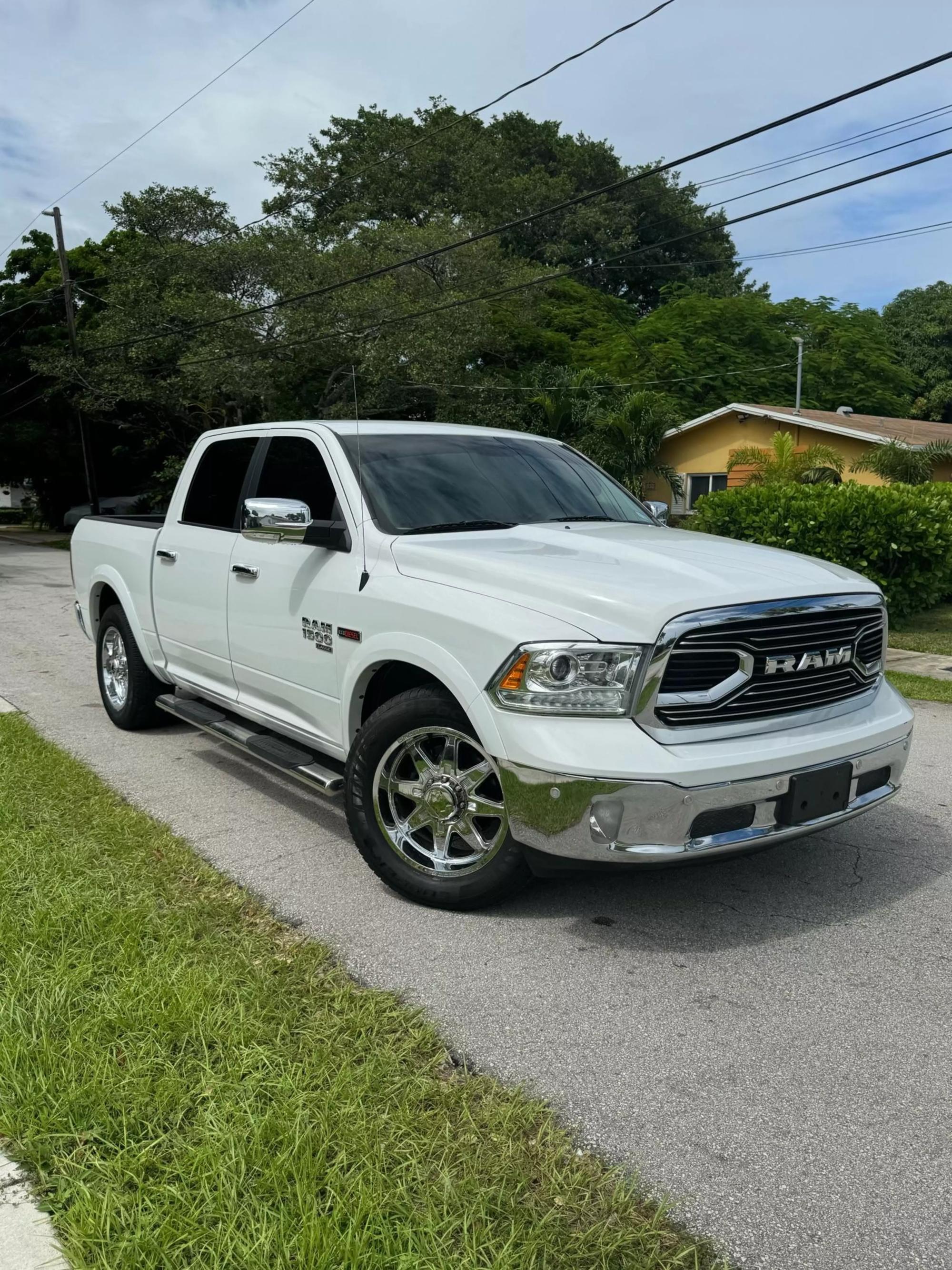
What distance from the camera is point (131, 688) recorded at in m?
6.79

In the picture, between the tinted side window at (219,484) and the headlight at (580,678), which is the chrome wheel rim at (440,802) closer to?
the headlight at (580,678)

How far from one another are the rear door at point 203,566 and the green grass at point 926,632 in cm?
834

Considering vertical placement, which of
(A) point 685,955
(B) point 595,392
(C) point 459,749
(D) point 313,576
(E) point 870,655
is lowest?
(A) point 685,955

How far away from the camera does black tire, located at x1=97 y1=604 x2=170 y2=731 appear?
676cm

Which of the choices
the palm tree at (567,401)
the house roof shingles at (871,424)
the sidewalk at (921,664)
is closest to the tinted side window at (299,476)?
the sidewalk at (921,664)

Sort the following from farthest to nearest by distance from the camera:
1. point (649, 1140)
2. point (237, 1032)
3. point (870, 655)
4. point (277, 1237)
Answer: point (870, 655) → point (237, 1032) → point (649, 1140) → point (277, 1237)

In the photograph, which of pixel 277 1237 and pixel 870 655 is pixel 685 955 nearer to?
pixel 870 655

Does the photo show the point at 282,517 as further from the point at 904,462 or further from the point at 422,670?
the point at 904,462

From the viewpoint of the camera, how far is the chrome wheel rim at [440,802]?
384 centimetres

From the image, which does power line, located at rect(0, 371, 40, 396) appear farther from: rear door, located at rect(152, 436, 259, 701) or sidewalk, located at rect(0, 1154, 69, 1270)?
sidewalk, located at rect(0, 1154, 69, 1270)

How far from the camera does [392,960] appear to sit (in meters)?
3.63

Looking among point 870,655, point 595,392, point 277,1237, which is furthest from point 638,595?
point 595,392

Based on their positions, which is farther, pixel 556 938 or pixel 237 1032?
pixel 556 938

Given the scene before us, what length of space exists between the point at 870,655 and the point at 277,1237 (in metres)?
3.05
